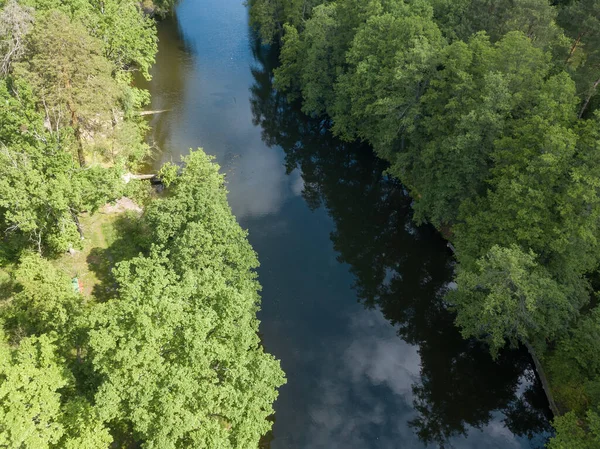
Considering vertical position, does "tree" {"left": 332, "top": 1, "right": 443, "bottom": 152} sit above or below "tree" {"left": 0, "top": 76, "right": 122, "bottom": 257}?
above

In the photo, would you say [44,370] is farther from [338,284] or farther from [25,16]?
[25,16]

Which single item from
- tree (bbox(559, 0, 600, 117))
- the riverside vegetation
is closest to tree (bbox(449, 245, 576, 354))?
the riverside vegetation

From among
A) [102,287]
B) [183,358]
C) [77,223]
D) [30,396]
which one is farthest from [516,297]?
[77,223]

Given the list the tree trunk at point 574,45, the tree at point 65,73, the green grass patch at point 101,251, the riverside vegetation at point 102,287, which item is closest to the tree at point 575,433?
the riverside vegetation at point 102,287

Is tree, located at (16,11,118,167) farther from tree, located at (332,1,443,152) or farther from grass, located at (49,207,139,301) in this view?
tree, located at (332,1,443,152)

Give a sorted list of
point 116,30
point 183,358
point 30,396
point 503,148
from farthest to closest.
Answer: point 116,30 < point 503,148 < point 183,358 < point 30,396

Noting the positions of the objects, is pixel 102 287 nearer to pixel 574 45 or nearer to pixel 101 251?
pixel 101 251
